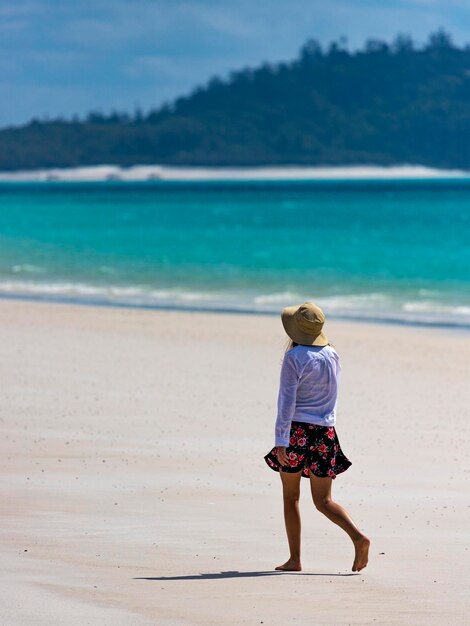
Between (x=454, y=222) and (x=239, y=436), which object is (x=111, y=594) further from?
(x=454, y=222)

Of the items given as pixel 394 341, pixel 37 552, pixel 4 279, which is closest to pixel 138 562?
pixel 37 552

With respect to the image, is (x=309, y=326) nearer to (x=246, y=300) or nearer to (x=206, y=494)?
(x=206, y=494)

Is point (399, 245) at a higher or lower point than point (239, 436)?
higher

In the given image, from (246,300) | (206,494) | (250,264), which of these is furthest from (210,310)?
(250,264)

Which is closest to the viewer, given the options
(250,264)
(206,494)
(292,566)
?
(292,566)

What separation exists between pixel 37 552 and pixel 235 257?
1458 inches

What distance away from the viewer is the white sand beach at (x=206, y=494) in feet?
16.4

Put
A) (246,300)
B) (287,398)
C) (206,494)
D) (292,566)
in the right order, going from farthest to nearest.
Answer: (246,300) → (206,494) → (292,566) → (287,398)

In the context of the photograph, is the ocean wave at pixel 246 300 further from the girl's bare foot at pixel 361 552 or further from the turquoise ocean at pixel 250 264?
the girl's bare foot at pixel 361 552

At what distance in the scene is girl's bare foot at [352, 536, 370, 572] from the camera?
→ 17.8ft

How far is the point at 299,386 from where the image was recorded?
210 inches

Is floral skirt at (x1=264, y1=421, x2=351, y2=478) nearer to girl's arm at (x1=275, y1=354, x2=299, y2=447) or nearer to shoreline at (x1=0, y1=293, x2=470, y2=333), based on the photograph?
girl's arm at (x1=275, y1=354, x2=299, y2=447)

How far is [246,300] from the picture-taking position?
2634 centimetres

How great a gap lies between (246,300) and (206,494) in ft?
62.9
